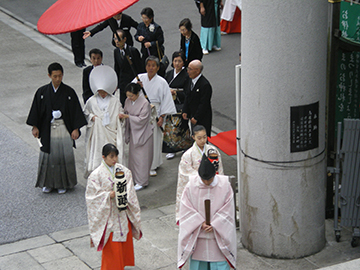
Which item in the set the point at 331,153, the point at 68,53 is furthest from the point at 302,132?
the point at 68,53

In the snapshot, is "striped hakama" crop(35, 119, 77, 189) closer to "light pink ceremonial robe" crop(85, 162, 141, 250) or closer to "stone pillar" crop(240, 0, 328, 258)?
"light pink ceremonial robe" crop(85, 162, 141, 250)

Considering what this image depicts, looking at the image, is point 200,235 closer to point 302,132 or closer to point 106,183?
point 106,183

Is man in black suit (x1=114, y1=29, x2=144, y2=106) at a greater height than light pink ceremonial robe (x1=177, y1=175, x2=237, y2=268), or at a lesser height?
greater

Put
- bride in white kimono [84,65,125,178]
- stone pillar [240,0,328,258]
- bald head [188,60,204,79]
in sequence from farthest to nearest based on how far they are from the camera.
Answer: bald head [188,60,204,79] < bride in white kimono [84,65,125,178] < stone pillar [240,0,328,258]

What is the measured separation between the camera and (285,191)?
6.49 m

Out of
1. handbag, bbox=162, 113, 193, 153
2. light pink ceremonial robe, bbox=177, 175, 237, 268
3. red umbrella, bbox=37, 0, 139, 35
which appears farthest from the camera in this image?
handbag, bbox=162, 113, 193, 153

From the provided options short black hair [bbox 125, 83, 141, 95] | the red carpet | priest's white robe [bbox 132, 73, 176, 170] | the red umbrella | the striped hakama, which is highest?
the red umbrella

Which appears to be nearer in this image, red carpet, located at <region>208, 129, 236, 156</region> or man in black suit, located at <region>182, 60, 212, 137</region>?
man in black suit, located at <region>182, 60, 212, 137</region>

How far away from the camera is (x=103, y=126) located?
27.8ft

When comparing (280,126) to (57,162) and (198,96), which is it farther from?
(57,162)

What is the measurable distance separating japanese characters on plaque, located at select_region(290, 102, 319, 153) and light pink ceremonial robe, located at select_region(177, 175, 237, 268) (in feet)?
3.52

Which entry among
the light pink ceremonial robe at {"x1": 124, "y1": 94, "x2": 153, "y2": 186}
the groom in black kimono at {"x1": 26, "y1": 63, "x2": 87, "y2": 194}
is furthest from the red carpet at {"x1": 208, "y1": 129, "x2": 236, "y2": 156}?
the groom in black kimono at {"x1": 26, "y1": 63, "x2": 87, "y2": 194}

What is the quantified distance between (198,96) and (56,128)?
223 cm

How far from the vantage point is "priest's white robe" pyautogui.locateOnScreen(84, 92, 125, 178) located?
845 centimetres
